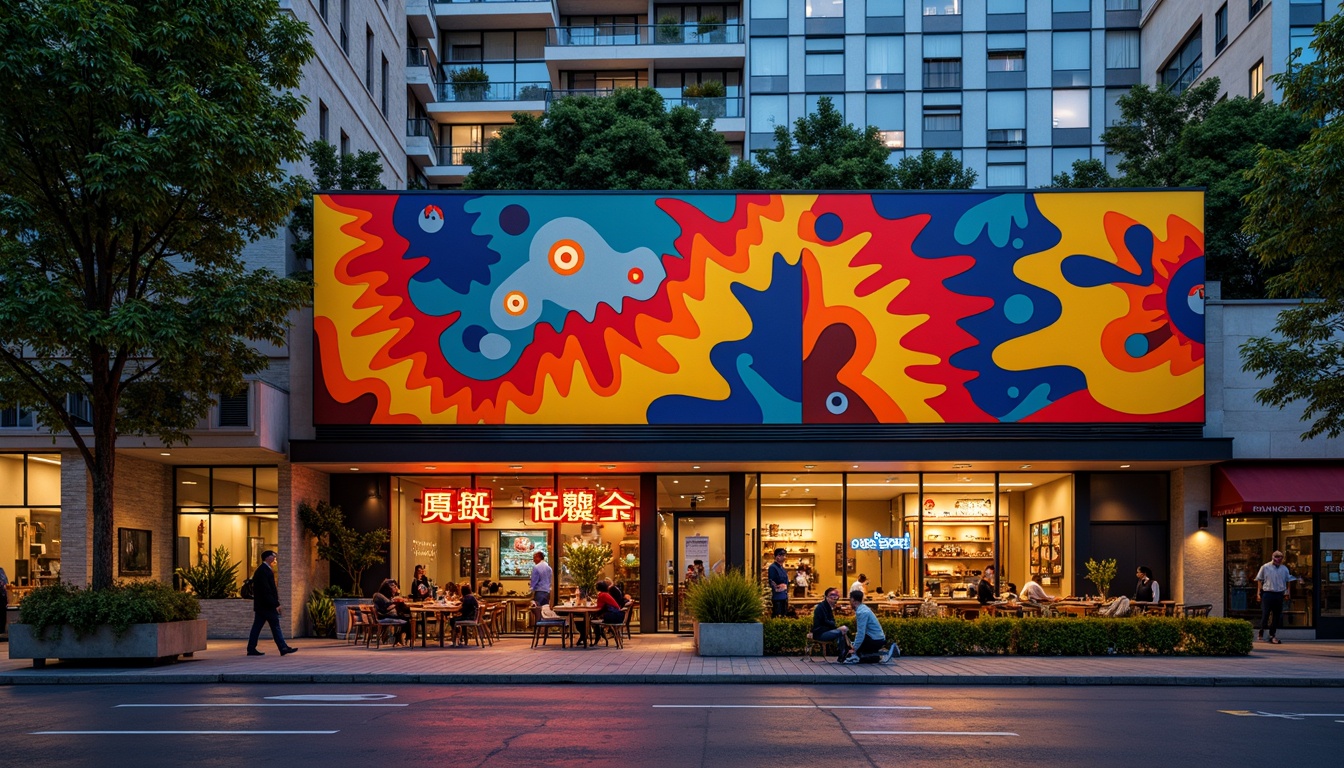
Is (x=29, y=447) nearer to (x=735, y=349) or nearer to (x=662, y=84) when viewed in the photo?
(x=735, y=349)

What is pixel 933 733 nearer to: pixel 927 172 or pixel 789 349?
pixel 789 349

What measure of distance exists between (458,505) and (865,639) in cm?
1171

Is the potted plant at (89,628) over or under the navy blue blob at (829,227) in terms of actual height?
under

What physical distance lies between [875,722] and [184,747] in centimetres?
709

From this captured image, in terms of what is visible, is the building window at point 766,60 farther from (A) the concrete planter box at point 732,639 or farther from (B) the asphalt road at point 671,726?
(B) the asphalt road at point 671,726

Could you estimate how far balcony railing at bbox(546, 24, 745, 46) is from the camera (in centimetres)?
5384

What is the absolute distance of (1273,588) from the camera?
Result: 24.9 metres

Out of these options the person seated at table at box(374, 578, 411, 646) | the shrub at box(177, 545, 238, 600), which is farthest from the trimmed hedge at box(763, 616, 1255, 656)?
the shrub at box(177, 545, 238, 600)

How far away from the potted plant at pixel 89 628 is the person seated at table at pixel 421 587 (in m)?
6.65

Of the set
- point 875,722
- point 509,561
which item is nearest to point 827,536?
point 509,561

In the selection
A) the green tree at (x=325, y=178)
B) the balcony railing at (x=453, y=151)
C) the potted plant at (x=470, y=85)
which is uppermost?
the potted plant at (x=470, y=85)

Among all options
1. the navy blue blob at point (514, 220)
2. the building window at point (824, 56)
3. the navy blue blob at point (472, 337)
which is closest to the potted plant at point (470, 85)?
the building window at point (824, 56)

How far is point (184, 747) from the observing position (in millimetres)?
11344

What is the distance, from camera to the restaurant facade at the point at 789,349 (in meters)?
25.7
